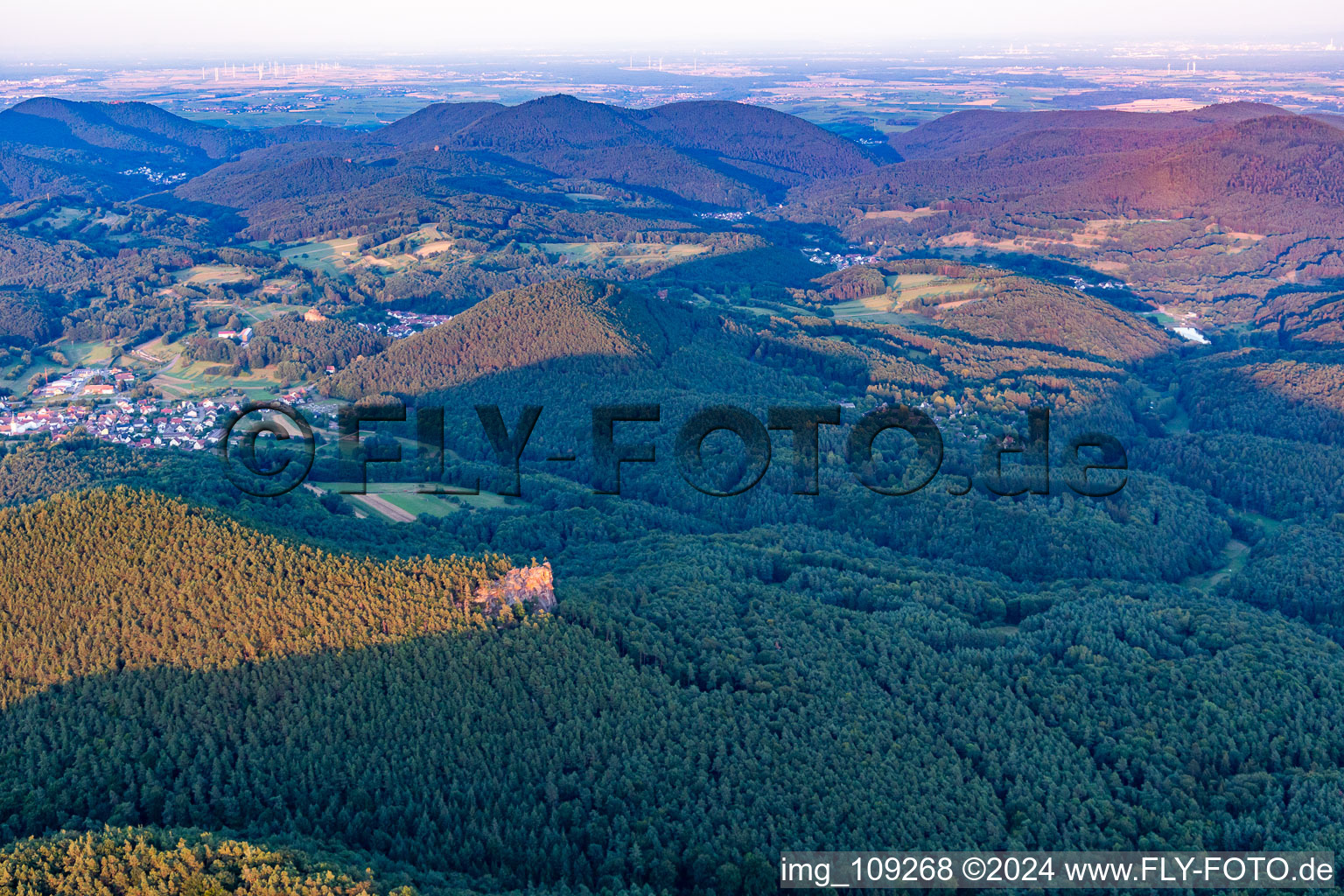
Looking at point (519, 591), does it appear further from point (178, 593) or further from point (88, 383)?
point (88, 383)

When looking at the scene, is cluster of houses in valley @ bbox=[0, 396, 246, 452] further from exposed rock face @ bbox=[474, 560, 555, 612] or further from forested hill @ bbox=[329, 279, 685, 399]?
exposed rock face @ bbox=[474, 560, 555, 612]

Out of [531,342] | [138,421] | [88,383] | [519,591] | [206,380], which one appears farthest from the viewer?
[206,380]

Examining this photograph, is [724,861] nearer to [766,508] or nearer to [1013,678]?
[1013,678]

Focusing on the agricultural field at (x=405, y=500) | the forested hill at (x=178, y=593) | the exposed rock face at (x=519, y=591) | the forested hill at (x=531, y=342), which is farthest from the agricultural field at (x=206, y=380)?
the exposed rock face at (x=519, y=591)

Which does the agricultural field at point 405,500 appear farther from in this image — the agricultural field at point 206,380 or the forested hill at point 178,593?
the agricultural field at point 206,380

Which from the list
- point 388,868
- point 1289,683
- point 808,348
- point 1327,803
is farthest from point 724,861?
point 808,348

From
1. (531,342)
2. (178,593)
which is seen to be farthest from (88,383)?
(178,593)

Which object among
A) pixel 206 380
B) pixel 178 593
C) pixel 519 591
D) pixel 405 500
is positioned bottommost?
pixel 206 380
